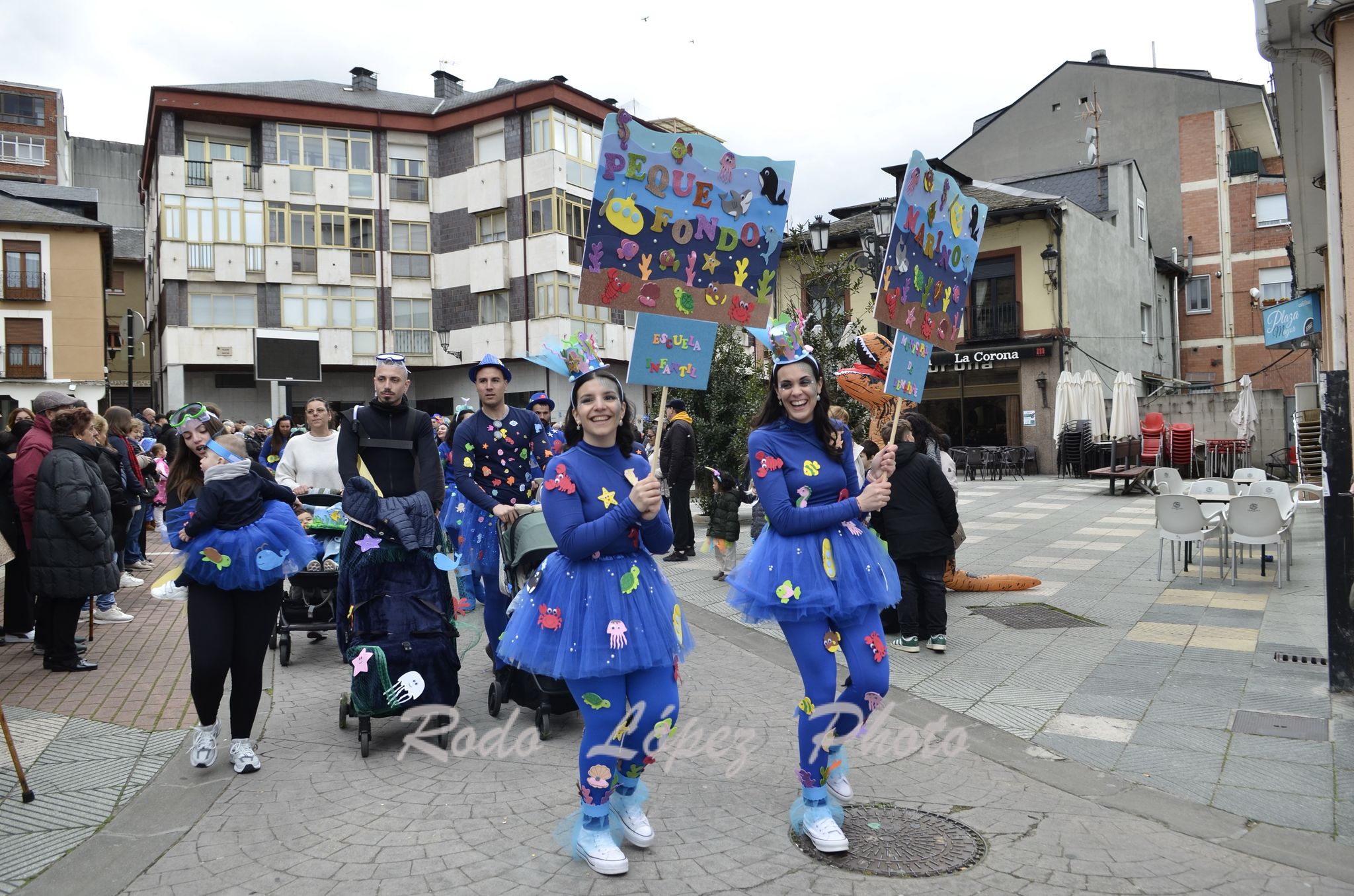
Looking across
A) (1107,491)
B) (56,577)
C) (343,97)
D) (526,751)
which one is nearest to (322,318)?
(343,97)

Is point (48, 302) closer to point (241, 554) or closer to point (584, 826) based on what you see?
point (241, 554)

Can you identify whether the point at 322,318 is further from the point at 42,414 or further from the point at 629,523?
the point at 629,523

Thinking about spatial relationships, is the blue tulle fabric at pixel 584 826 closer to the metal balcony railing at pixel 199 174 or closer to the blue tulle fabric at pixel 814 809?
the blue tulle fabric at pixel 814 809

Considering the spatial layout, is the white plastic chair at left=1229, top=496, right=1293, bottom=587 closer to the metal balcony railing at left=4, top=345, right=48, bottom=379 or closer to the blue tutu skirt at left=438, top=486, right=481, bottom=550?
the blue tutu skirt at left=438, top=486, right=481, bottom=550

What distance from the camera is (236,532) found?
4.75 m

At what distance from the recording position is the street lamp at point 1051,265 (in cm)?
2697

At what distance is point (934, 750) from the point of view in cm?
508

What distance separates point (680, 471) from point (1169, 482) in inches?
258

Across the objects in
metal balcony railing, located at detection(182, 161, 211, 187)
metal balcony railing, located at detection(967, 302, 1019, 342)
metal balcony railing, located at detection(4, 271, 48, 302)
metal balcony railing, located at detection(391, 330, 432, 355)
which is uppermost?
metal balcony railing, located at detection(182, 161, 211, 187)

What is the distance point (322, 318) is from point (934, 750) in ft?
114

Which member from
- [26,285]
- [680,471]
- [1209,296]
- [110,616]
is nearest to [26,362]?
[26,285]

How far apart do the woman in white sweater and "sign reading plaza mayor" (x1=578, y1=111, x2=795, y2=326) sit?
176 inches

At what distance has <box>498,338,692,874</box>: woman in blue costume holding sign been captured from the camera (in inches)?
140

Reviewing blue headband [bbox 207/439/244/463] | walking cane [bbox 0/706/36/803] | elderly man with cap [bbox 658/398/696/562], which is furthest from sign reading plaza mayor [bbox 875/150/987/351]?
elderly man with cap [bbox 658/398/696/562]
